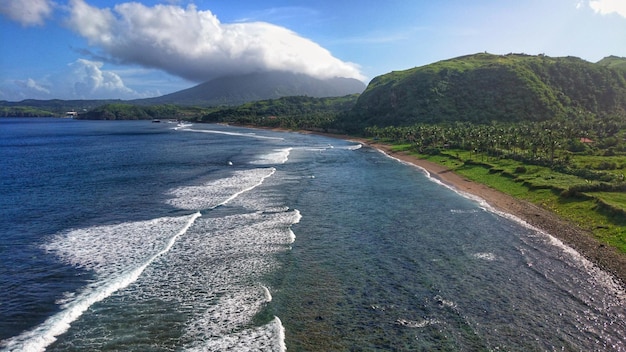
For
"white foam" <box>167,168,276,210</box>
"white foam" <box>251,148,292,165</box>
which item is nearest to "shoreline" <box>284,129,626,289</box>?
"white foam" <box>167,168,276,210</box>

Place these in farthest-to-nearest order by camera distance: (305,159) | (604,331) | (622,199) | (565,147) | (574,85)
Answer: (574,85) → (305,159) → (565,147) → (622,199) → (604,331)

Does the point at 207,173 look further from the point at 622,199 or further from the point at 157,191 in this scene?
the point at 622,199

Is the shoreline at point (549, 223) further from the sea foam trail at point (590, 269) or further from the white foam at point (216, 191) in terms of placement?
the white foam at point (216, 191)

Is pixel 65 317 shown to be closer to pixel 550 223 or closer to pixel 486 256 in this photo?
pixel 486 256

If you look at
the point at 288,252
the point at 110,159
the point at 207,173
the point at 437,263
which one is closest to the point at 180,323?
the point at 288,252

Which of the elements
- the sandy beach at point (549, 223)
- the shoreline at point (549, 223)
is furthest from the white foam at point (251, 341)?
the sandy beach at point (549, 223)

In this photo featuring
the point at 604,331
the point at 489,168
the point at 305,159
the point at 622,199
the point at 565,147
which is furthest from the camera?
the point at 305,159

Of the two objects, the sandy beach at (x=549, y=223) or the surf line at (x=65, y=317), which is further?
the sandy beach at (x=549, y=223)
